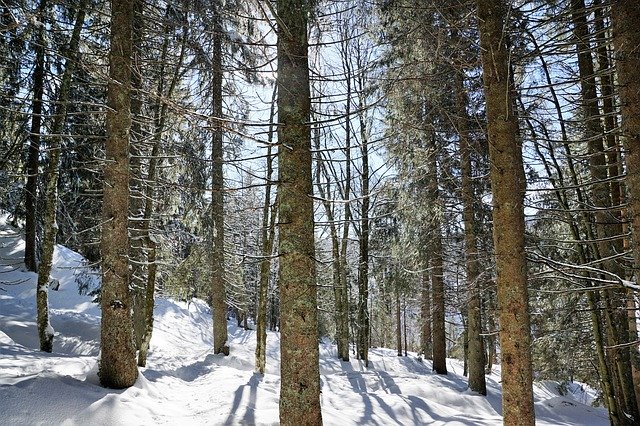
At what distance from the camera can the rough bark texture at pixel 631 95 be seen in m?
3.80

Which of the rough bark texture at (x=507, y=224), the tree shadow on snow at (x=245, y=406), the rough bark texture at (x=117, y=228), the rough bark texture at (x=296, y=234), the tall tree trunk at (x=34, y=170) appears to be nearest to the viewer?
the rough bark texture at (x=296, y=234)

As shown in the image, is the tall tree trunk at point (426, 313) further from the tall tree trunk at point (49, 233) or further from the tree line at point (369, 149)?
the tall tree trunk at point (49, 233)

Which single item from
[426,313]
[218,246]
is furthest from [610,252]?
[426,313]

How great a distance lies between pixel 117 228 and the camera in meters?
5.36

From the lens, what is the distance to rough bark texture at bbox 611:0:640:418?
3.80 meters

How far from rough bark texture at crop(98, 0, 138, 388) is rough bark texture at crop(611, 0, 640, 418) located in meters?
A: 5.57

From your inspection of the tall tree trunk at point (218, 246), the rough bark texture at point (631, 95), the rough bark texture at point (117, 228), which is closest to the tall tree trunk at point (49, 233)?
the rough bark texture at point (117, 228)

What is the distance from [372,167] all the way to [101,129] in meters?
8.84

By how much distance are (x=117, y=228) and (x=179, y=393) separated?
2836 mm

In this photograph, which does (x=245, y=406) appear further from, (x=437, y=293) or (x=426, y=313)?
(x=426, y=313)

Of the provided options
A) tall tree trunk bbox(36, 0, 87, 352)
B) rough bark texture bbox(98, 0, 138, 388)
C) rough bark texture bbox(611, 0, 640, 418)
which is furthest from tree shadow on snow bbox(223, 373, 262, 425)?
rough bark texture bbox(611, 0, 640, 418)

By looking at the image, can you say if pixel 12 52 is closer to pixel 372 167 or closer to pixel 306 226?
pixel 306 226

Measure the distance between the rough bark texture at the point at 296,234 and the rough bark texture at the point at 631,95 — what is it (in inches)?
120

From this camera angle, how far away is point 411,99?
668cm
